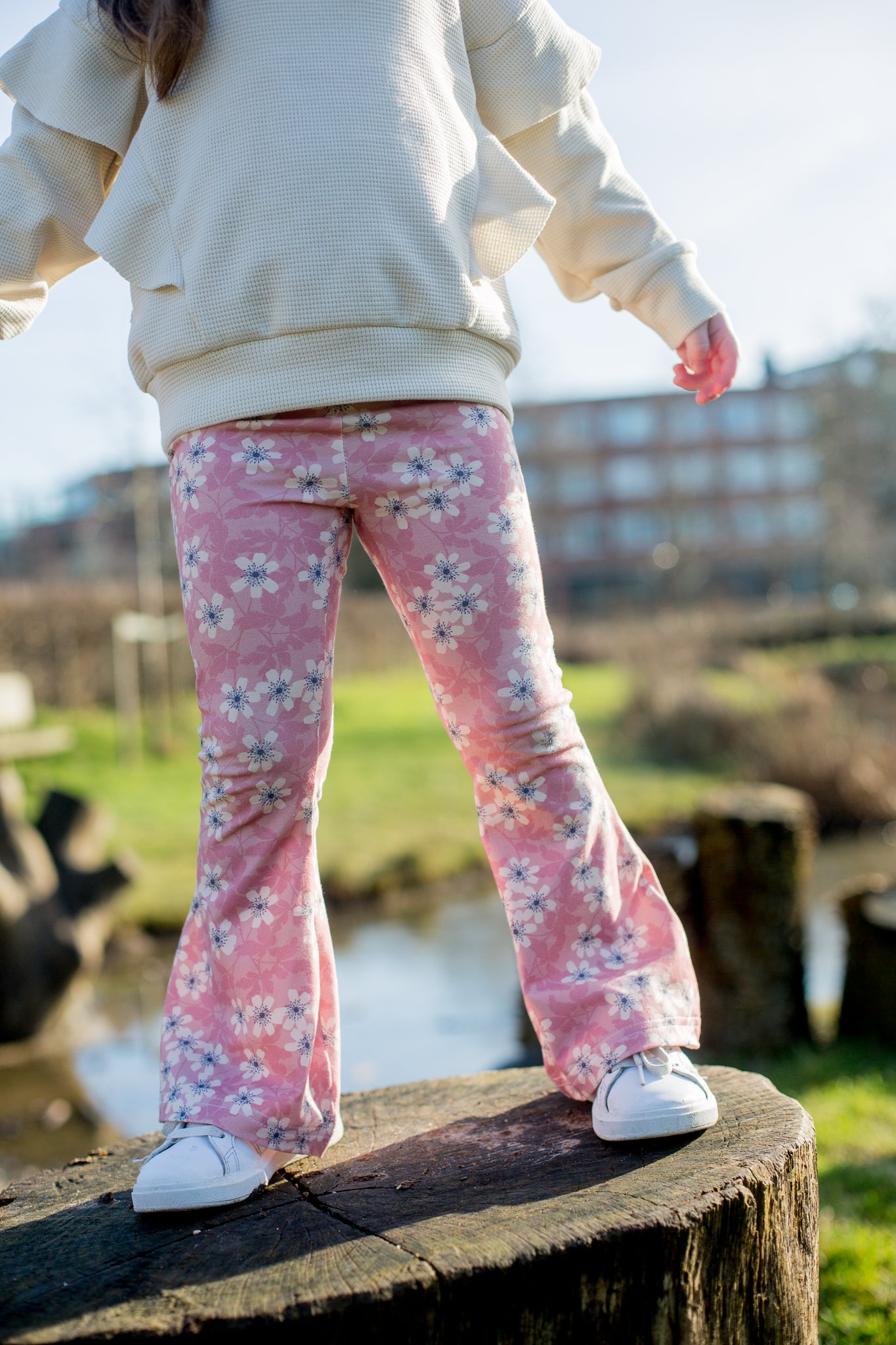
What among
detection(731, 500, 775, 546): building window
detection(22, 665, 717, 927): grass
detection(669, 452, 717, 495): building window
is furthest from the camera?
detection(731, 500, 775, 546): building window

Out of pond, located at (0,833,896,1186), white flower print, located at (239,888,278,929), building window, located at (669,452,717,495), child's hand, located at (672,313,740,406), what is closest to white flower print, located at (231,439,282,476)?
white flower print, located at (239,888,278,929)

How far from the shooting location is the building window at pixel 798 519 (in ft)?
131

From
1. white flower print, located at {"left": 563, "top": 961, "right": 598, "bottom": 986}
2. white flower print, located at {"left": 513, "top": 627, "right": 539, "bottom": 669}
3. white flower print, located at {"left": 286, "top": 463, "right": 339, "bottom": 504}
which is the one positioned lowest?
white flower print, located at {"left": 563, "top": 961, "right": 598, "bottom": 986}

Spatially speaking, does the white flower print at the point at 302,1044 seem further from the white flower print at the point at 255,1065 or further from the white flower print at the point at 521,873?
the white flower print at the point at 521,873

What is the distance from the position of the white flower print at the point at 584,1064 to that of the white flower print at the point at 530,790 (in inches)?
A: 12.8

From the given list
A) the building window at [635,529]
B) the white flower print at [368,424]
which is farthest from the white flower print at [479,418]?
the building window at [635,529]

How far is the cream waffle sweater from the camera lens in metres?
1.36

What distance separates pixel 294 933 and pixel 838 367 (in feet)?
62.4

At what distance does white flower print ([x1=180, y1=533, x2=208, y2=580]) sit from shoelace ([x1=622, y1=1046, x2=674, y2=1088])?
0.84m

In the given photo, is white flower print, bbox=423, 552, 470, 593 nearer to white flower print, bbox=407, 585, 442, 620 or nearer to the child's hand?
white flower print, bbox=407, 585, 442, 620

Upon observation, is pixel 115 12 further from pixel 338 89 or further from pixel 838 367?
pixel 838 367

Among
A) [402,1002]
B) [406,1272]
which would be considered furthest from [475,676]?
[402,1002]

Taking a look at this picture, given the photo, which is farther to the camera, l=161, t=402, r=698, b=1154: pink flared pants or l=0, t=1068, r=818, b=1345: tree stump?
l=161, t=402, r=698, b=1154: pink flared pants

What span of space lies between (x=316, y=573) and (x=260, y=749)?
237mm
